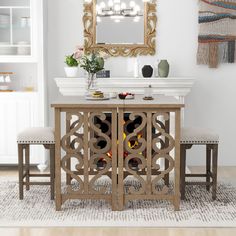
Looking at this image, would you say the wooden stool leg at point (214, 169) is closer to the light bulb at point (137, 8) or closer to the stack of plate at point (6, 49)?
the light bulb at point (137, 8)

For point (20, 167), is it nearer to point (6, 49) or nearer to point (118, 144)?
point (118, 144)

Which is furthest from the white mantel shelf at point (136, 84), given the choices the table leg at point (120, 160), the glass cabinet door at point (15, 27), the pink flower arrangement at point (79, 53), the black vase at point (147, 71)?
the table leg at point (120, 160)

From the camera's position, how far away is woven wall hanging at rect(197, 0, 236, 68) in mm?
5930

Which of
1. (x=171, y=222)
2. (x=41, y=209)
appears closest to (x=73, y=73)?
(x=41, y=209)

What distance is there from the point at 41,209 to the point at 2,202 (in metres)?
0.42

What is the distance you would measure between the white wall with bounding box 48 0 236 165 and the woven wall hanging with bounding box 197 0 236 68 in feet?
0.28

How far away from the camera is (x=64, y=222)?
4004mm

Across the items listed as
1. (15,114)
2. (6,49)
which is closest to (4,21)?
(6,49)

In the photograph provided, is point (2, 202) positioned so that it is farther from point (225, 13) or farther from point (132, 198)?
point (225, 13)

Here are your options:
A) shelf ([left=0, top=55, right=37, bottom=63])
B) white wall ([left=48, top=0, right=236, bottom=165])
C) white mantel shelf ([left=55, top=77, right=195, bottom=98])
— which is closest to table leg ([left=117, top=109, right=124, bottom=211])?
white mantel shelf ([left=55, top=77, right=195, bottom=98])

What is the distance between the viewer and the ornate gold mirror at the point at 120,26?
19.6 ft

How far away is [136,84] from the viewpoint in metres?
5.81

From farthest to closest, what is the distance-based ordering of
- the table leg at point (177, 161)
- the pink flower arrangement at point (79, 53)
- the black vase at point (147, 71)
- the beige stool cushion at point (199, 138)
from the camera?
the black vase at point (147, 71), the pink flower arrangement at point (79, 53), the beige stool cushion at point (199, 138), the table leg at point (177, 161)

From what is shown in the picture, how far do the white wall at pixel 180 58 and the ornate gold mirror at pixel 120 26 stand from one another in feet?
0.28
